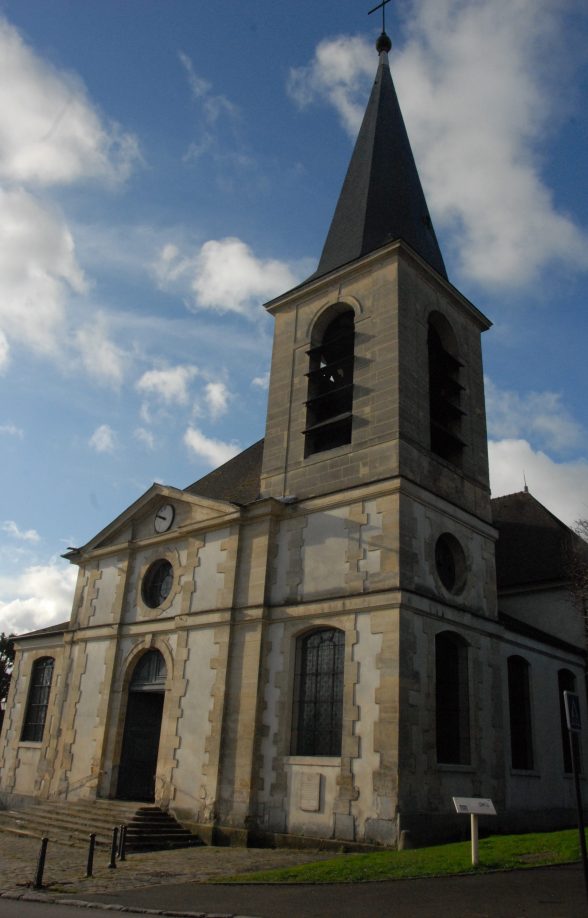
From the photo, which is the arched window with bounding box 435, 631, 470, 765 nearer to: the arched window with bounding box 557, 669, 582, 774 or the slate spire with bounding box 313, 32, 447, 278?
the arched window with bounding box 557, 669, 582, 774

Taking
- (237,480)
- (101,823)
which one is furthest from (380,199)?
(101,823)

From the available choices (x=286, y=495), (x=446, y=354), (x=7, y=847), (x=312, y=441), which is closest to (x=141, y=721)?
(x=7, y=847)

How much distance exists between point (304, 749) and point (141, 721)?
5542 millimetres

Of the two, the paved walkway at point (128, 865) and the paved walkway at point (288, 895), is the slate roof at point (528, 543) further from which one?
the paved walkway at point (288, 895)

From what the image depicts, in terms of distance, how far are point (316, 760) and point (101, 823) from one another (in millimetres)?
4640

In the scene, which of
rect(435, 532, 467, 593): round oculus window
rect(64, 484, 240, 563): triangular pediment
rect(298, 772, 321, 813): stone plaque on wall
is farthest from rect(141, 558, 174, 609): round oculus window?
rect(435, 532, 467, 593): round oculus window

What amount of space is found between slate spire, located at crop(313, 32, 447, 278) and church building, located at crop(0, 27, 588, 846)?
85mm

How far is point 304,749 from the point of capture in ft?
44.5

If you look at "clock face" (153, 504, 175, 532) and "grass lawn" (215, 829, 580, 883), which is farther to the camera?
"clock face" (153, 504, 175, 532)

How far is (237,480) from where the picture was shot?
20.0 metres

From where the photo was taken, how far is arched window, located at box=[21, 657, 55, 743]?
1998cm

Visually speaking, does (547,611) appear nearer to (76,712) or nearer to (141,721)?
(141,721)

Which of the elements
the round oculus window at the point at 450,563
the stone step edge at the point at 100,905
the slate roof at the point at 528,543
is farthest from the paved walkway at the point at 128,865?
the slate roof at the point at 528,543

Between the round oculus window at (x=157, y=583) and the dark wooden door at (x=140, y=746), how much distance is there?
2.16 m
